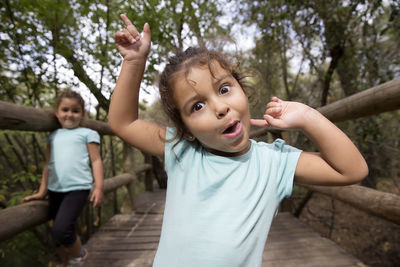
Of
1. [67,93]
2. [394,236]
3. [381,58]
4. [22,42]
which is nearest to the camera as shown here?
[22,42]

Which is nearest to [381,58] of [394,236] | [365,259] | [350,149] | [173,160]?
[394,236]

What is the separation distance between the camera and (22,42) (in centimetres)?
182

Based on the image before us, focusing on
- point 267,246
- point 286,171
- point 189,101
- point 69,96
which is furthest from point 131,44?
point 267,246

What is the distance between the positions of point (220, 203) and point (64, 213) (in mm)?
1371

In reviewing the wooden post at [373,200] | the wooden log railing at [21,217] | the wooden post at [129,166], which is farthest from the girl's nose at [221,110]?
the wooden post at [129,166]

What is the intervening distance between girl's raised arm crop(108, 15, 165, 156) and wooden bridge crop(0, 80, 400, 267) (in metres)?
0.61

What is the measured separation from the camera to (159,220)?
3.09 meters

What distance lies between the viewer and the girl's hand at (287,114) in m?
0.84

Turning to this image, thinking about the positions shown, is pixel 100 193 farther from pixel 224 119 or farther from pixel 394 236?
pixel 394 236

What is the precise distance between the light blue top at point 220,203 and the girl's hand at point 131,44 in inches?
12.3

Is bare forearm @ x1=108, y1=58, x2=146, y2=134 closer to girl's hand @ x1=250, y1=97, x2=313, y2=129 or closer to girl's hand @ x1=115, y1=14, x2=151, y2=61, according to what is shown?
girl's hand @ x1=115, y1=14, x2=151, y2=61

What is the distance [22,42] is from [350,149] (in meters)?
2.16

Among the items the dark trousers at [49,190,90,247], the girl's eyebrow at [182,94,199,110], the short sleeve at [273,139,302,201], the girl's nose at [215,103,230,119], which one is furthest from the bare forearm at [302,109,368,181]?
the dark trousers at [49,190,90,247]

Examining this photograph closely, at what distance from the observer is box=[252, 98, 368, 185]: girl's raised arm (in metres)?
0.81
